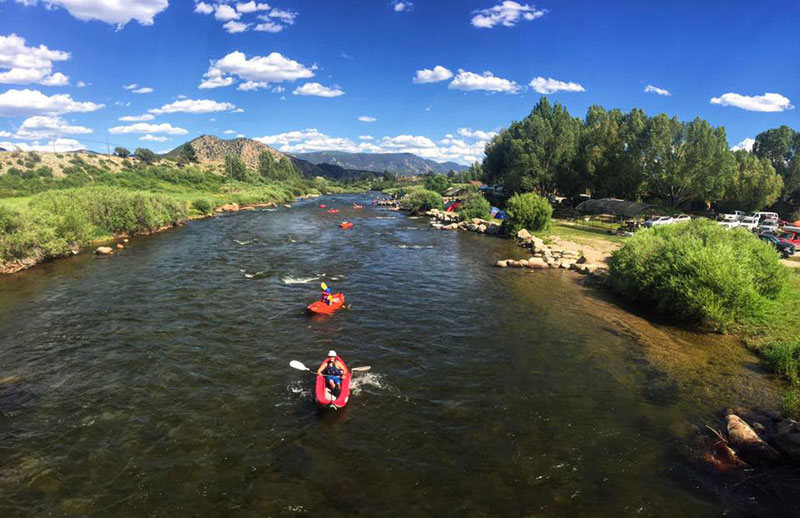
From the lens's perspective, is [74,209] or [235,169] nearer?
[74,209]

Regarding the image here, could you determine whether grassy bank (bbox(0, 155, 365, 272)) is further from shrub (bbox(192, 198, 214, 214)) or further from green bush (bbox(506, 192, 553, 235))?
green bush (bbox(506, 192, 553, 235))

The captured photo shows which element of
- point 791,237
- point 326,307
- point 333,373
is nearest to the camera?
point 333,373

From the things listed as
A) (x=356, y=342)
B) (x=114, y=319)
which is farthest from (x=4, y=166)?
(x=356, y=342)

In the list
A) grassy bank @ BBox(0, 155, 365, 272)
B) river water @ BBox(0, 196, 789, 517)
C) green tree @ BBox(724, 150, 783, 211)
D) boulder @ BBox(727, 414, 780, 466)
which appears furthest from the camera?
green tree @ BBox(724, 150, 783, 211)

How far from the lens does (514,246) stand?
47938 mm

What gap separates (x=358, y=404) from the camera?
1508 centimetres

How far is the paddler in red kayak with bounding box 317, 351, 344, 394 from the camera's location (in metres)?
15.0

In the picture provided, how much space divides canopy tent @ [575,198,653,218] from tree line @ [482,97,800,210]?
18.7 feet

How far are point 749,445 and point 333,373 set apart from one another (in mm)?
13571

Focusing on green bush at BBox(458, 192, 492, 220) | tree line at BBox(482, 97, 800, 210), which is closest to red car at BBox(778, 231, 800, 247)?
tree line at BBox(482, 97, 800, 210)

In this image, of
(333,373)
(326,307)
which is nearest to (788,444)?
(333,373)

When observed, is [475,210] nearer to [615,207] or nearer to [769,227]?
[615,207]

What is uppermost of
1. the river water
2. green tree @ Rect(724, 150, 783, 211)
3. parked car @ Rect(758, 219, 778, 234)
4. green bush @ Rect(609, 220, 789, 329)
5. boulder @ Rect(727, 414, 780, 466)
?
green tree @ Rect(724, 150, 783, 211)

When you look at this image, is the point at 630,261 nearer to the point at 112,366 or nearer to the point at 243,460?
the point at 243,460
